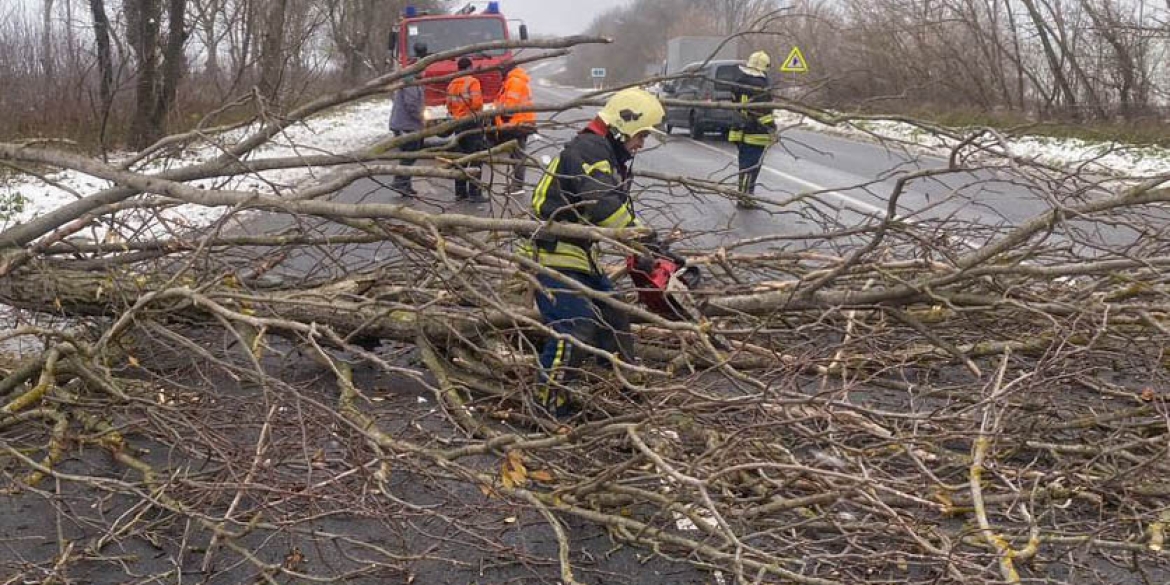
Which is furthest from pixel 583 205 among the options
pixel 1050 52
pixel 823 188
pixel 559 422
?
pixel 1050 52

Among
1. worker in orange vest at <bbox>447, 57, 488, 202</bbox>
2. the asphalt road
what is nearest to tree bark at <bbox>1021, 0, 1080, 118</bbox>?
the asphalt road

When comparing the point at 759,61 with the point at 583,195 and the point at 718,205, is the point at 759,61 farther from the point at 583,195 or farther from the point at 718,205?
the point at 583,195

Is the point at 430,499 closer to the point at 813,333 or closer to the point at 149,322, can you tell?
the point at 149,322

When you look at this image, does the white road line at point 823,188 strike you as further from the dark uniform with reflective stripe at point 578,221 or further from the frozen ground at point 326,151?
the dark uniform with reflective stripe at point 578,221

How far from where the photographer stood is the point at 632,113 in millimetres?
4246

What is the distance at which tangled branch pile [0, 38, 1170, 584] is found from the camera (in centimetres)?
299

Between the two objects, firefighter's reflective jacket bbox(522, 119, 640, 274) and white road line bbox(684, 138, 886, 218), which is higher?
firefighter's reflective jacket bbox(522, 119, 640, 274)

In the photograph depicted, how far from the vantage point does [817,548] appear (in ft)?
10.0

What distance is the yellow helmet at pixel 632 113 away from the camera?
423cm

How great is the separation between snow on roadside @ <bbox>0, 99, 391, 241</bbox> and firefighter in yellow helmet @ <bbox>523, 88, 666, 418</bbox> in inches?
38.2

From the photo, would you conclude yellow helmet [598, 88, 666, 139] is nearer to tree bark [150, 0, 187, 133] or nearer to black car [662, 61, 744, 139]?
tree bark [150, 0, 187, 133]

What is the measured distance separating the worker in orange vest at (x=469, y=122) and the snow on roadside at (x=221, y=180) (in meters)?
0.62

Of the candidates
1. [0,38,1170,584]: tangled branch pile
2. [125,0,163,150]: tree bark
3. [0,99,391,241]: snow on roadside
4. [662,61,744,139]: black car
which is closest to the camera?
[0,38,1170,584]: tangled branch pile

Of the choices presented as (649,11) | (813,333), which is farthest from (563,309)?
(649,11)
